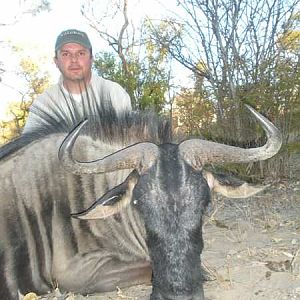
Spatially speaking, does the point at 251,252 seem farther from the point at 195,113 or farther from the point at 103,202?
the point at 195,113

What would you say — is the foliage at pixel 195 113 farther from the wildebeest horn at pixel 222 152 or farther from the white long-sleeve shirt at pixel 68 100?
the wildebeest horn at pixel 222 152

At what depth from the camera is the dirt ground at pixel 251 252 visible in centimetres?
370

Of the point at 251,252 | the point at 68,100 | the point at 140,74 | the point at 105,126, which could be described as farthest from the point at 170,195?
the point at 140,74

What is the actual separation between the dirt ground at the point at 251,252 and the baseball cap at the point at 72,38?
211 cm

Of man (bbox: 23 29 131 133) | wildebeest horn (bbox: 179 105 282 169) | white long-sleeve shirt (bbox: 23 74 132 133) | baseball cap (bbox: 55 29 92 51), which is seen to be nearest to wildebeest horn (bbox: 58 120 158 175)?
wildebeest horn (bbox: 179 105 282 169)

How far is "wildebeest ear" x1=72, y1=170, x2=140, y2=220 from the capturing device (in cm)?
343

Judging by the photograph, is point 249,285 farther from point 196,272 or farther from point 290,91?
point 290,91

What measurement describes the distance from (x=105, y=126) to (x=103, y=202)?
2.83 feet

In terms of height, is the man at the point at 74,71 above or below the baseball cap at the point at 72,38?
below

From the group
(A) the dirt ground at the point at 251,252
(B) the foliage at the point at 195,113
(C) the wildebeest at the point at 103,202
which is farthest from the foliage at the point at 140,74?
(C) the wildebeest at the point at 103,202

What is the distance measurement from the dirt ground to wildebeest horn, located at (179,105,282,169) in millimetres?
345

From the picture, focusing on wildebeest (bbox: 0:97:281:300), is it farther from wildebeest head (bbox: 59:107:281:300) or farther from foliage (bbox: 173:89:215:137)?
foliage (bbox: 173:89:215:137)

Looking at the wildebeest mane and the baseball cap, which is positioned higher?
the baseball cap

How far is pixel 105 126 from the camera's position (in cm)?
411
